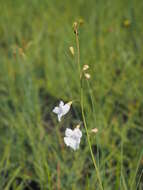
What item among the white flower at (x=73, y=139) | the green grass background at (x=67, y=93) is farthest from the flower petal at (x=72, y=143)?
the green grass background at (x=67, y=93)

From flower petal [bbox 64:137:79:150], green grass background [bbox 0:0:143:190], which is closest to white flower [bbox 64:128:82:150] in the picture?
flower petal [bbox 64:137:79:150]

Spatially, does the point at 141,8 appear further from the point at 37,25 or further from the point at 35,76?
the point at 35,76

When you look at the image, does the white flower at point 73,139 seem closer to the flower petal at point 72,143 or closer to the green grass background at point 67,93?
the flower petal at point 72,143

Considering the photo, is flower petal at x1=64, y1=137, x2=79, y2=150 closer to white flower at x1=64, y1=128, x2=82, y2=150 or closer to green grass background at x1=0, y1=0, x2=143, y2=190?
white flower at x1=64, y1=128, x2=82, y2=150

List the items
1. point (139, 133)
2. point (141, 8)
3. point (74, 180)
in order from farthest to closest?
point (141, 8) → point (139, 133) → point (74, 180)

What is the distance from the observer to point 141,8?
297 cm

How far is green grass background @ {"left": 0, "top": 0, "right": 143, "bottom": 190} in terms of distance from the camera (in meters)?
1.69

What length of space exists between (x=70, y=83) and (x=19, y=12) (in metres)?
1.24

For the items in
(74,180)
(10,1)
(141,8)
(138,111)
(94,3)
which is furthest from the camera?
(10,1)

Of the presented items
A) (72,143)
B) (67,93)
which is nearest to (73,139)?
(72,143)

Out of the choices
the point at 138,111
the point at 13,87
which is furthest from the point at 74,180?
the point at 13,87

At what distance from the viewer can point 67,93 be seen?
7.55 ft

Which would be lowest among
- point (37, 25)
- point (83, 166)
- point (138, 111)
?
point (83, 166)

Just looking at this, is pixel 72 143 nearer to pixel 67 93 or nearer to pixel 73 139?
pixel 73 139
